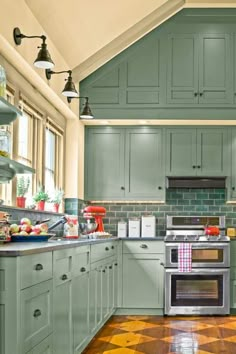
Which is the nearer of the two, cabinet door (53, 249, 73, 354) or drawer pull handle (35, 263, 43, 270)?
drawer pull handle (35, 263, 43, 270)

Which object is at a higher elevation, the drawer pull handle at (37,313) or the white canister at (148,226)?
the white canister at (148,226)

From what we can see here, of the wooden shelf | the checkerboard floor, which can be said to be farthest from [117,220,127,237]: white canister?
the wooden shelf

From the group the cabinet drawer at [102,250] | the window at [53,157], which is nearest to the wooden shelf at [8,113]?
A: the cabinet drawer at [102,250]

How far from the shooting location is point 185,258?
640cm

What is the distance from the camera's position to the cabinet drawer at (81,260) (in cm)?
395

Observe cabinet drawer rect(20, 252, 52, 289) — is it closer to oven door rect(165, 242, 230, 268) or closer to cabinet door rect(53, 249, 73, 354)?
cabinet door rect(53, 249, 73, 354)

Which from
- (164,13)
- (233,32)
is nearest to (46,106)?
(164,13)

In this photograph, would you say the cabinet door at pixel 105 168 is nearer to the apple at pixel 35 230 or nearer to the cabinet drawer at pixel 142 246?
the cabinet drawer at pixel 142 246

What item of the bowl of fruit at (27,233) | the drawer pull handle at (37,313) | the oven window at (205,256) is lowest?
the oven window at (205,256)

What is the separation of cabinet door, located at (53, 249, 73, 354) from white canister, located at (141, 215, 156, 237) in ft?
10.4

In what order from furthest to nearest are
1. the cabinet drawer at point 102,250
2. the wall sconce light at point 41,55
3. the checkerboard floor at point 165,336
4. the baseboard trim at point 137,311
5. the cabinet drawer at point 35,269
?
the baseboard trim at point 137,311
the cabinet drawer at point 102,250
the checkerboard floor at point 165,336
the wall sconce light at point 41,55
the cabinet drawer at point 35,269

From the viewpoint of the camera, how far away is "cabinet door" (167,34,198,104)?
6828 millimetres

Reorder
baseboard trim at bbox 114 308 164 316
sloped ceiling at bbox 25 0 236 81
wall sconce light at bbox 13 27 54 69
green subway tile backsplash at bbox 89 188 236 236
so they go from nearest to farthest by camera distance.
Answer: wall sconce light at bbox 13 27 54 69
sloped ceiling at bbox 25 0 236 81
baseboard trim at bbox 114 308 164 316
green subway tile backsplash at bbox 89 188 236 236

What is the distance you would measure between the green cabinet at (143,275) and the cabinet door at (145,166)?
696mm
